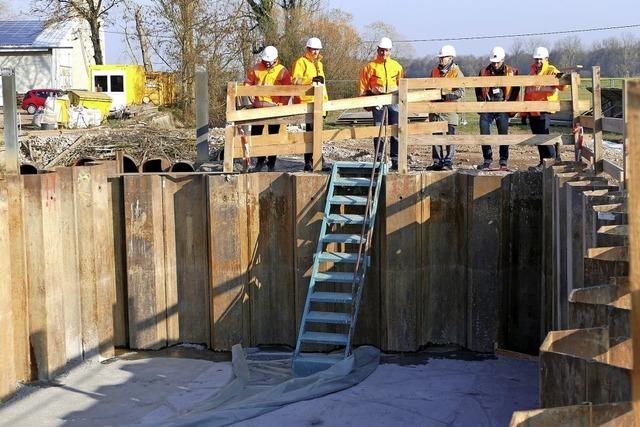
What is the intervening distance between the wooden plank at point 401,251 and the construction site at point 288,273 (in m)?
0.02

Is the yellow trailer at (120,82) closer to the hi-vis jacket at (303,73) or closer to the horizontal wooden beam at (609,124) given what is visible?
the hi-vis jacket at (303,73)

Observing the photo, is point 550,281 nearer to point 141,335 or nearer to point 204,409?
point 204,409

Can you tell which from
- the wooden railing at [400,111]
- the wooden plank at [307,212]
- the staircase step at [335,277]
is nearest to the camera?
the staircase step at [335,277]

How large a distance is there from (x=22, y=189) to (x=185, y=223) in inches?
87.1

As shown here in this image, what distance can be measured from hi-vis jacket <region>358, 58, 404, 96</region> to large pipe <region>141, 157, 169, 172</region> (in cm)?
298

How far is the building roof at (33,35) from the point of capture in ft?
158

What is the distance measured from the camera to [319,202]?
11008 mm

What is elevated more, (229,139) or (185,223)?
(229,139)

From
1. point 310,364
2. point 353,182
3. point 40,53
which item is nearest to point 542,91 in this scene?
point 353,182

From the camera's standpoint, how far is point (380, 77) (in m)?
13.1

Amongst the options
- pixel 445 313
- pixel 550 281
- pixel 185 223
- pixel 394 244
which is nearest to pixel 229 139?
pixel 185 223

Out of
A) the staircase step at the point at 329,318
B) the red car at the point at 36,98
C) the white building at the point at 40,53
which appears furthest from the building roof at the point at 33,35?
the staircase step at the point at 329,318

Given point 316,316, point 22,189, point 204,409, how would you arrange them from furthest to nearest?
point 316,316 < point 22,189 < point 204,409

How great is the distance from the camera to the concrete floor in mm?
8820
